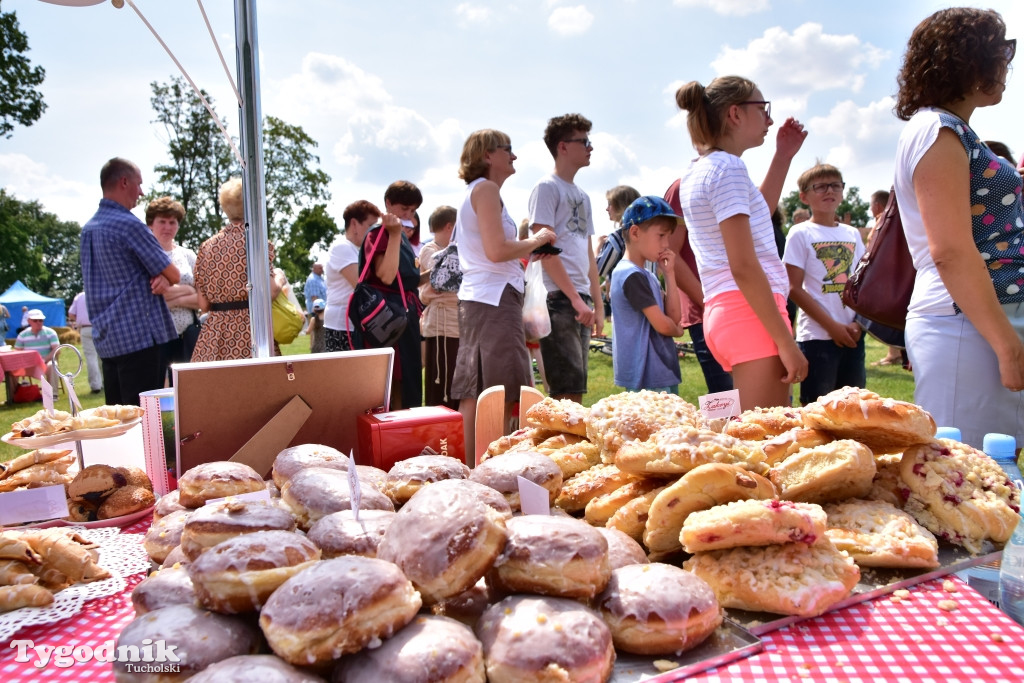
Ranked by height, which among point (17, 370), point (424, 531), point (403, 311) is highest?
point (403, 311)

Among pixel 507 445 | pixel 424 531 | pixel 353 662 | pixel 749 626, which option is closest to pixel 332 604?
pixel 353 662

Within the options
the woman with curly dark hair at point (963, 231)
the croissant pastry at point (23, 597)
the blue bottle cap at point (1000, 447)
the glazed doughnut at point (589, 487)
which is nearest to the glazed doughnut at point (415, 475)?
the glazed doughnut at point (589, 487)

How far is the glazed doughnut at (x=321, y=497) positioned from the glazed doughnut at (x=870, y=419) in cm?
98

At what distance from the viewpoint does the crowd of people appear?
205cm

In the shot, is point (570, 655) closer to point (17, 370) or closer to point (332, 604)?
point (332, 604)

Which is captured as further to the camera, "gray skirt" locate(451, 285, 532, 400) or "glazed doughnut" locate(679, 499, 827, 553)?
"gray skirt" locate(451, 285, 532, 400)

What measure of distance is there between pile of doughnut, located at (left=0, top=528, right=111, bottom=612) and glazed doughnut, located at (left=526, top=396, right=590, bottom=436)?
1.12 metres

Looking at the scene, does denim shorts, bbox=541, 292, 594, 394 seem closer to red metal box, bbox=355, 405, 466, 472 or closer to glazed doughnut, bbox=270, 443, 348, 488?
red metal box, bbox=355, 405, 466, 472

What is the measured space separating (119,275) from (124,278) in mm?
30

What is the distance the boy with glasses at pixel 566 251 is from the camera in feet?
13.7

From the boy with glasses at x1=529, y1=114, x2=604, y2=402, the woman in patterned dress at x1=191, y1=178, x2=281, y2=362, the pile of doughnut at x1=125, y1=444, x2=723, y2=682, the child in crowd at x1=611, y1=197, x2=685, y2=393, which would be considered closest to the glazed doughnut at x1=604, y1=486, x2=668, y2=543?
the pile of doughnut at x1=125, y1=444, x2=723, y2=682

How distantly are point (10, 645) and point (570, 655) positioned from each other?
978mm

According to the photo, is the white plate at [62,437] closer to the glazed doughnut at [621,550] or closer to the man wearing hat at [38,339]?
the glazed doughnut at [621,550]

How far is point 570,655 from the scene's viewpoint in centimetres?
85
